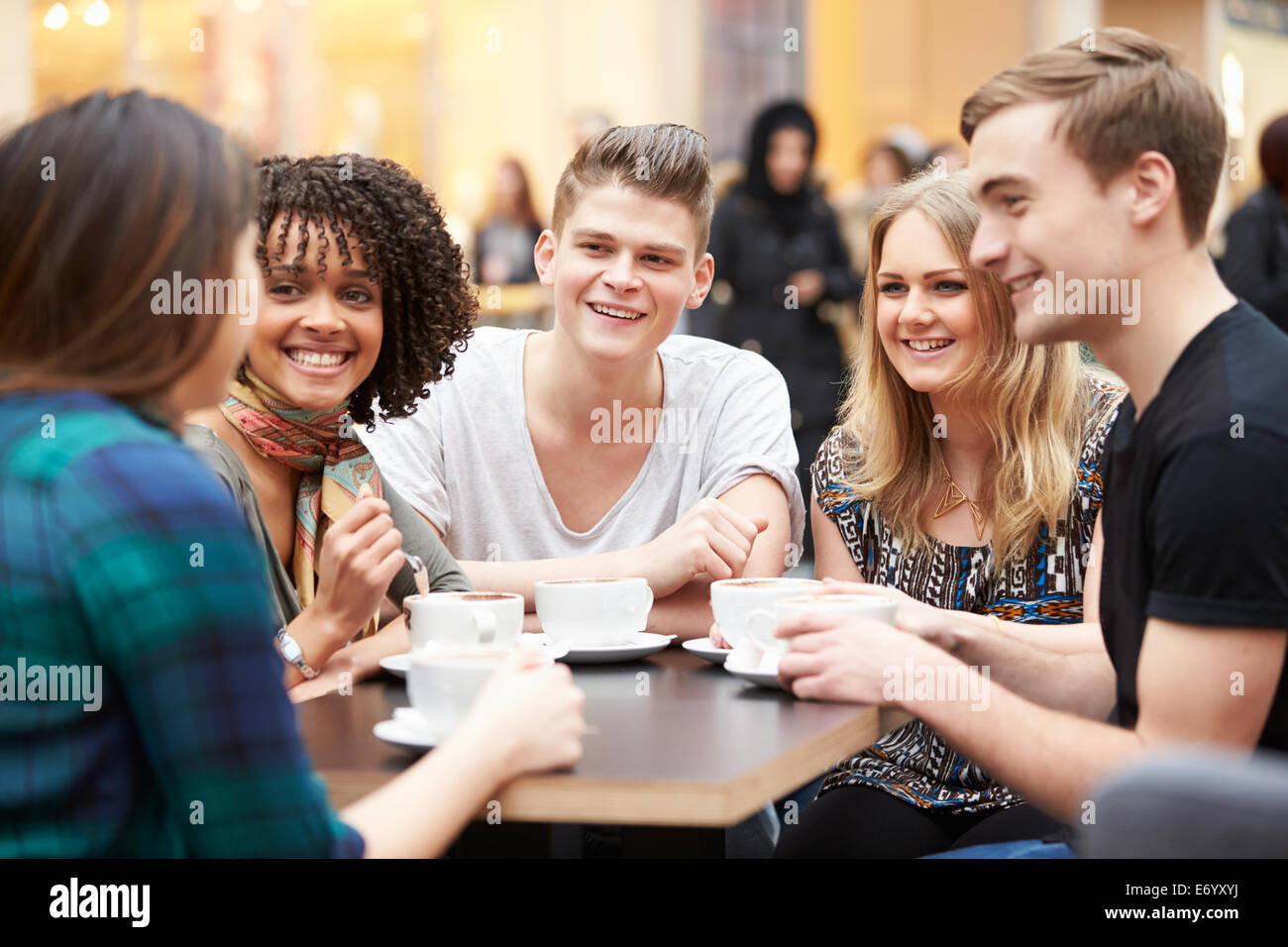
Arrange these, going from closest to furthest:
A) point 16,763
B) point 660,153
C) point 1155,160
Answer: point 16,763
point 1155,160
point 660,153

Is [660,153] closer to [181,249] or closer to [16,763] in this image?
[181,249]

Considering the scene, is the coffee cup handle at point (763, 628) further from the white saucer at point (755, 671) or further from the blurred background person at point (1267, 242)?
the blurred background person at point (1267, 242)

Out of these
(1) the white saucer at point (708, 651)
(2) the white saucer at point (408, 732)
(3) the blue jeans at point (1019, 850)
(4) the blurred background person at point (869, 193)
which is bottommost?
(3) the blue jeans at point (1019, 850)

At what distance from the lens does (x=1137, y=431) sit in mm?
1689

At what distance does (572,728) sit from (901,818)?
3.05ft

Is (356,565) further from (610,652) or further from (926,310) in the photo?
(926,310)

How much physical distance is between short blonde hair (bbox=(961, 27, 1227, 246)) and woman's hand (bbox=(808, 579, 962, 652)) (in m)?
0.59

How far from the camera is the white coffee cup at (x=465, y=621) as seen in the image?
5.76ft

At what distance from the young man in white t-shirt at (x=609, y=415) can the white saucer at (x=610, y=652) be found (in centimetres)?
58

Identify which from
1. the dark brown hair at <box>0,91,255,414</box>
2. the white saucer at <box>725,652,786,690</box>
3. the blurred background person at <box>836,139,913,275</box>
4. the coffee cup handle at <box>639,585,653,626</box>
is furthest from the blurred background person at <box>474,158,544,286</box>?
the dark brown hair at <box>0,91,255,414</box>

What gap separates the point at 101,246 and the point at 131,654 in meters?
0.36

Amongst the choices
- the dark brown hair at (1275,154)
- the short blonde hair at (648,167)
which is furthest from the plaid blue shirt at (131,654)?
the dark brown hair at (1275,154)
